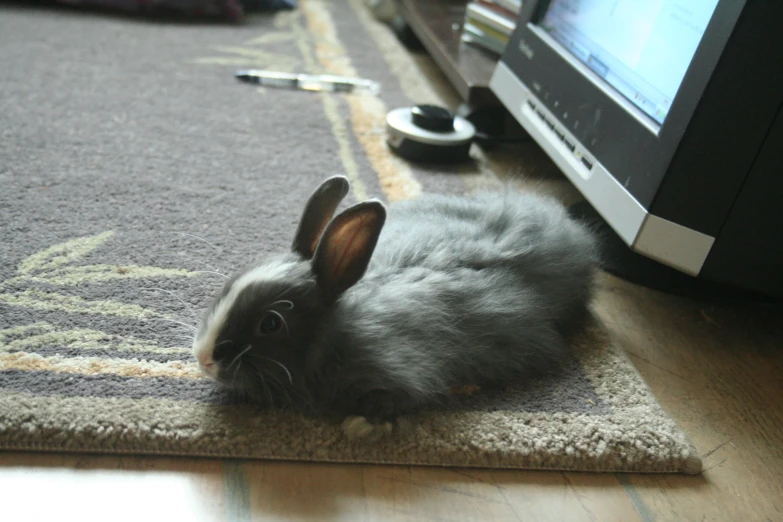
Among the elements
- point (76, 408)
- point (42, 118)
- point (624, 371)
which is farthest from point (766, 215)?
point (42, 118)

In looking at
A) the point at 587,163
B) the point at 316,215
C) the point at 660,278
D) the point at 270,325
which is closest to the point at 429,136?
the point at 587,163

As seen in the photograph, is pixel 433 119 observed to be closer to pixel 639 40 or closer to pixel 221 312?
pixel 639 40

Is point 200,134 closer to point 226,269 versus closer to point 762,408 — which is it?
point 226,269

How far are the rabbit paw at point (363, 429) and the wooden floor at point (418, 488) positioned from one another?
0.11 feet

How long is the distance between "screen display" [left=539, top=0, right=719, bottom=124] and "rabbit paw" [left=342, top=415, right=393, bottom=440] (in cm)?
57

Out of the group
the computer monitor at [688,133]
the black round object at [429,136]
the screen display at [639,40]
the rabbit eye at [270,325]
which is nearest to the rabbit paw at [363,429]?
the rabbit eye at [270,325]

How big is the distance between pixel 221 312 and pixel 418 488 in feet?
0.91

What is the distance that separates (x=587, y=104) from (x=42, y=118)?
1.04 meters

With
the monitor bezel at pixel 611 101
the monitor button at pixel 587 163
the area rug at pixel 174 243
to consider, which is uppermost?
the monitor bezel at pixel 611 101

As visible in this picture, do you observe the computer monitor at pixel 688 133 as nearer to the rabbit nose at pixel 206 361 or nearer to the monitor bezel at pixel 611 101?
the monitor bezel at pixel 611 101

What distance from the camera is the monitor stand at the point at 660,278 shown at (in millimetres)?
1135

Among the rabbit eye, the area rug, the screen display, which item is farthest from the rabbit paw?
the screen display

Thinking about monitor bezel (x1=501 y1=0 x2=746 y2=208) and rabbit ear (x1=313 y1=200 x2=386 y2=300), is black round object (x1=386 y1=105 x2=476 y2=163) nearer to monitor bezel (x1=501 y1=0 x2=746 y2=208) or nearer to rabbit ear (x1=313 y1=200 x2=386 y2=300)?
monitor bezel (x1=501 y1=0 x2=746 y2=208)

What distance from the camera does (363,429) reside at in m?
0.77
